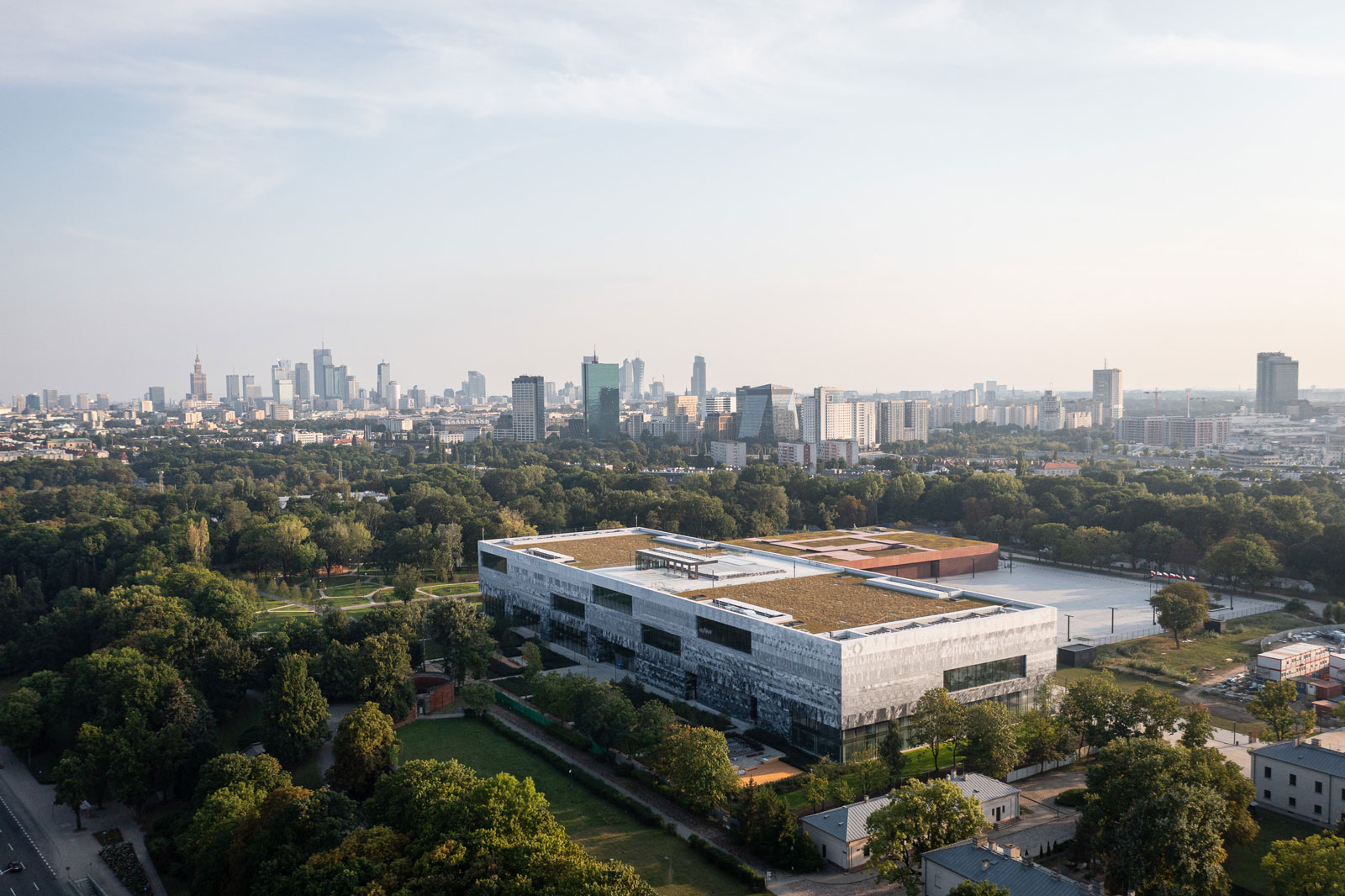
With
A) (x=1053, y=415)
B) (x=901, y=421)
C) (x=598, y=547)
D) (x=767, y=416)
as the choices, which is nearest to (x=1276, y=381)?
(x=1053, y=415)

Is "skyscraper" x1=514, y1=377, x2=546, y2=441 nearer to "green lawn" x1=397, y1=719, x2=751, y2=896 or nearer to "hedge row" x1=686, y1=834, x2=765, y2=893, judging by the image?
"green lawn" x1=397, y1=719, x2=751, y2=896

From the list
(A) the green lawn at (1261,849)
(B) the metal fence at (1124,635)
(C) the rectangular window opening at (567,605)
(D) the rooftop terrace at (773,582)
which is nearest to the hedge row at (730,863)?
(D) the rooftop terrace at (773,582)

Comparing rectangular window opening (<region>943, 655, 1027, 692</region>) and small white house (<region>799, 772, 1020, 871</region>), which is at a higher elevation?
rectangular window opening (<region>943, 655, 1027, 692</region>)

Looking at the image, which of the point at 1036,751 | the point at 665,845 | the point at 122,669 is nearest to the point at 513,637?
the point at 122,669

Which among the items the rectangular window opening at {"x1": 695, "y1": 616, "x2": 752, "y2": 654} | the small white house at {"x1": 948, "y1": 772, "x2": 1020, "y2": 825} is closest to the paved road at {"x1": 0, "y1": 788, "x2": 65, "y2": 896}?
the rectangular window opening at {"x1": 695, "y1": 616, "x2": 752, "y2": 654}

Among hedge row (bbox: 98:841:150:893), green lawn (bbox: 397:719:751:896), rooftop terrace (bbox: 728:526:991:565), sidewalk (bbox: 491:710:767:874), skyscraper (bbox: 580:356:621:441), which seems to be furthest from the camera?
skyscraper (bbox: 580:356:621:441)

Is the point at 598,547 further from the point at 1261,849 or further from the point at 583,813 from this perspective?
the point at 1261,849
